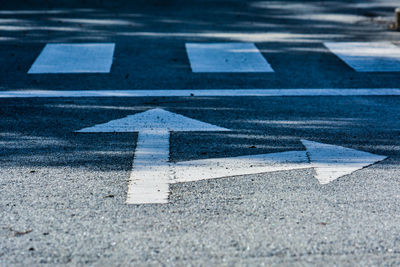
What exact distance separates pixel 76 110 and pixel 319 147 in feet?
7.60

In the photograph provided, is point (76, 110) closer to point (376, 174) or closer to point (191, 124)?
point (191, 124)

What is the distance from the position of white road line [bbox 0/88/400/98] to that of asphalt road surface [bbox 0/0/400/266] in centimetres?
2

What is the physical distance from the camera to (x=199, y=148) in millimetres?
4832

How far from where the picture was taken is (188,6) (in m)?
12.6

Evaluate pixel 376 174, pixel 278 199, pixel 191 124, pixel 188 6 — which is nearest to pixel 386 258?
pixel 278 199

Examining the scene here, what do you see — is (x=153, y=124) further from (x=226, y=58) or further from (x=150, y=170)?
(x=226, y=58)

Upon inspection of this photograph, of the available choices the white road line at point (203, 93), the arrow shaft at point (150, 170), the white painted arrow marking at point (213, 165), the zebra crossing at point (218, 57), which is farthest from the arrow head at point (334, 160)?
the zebra crossing at point (218, 57)

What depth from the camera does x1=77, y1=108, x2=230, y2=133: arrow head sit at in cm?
531

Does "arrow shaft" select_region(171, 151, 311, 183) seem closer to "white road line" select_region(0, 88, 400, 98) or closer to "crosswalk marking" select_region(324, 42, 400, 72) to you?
"white road line" select_region(0, 88, 400, 98)

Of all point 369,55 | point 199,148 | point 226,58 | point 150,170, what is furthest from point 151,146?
point 369,55

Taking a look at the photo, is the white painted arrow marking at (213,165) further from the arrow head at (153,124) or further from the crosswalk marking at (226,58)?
the crosswalk marking at (226,58)

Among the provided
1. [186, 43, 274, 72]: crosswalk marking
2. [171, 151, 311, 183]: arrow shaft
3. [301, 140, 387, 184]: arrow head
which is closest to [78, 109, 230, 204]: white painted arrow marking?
[171, 151, 311, 183]: arrow shaft

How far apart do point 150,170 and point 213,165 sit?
1.43 ft

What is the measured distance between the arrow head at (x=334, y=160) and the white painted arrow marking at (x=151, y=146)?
2.96 ft
